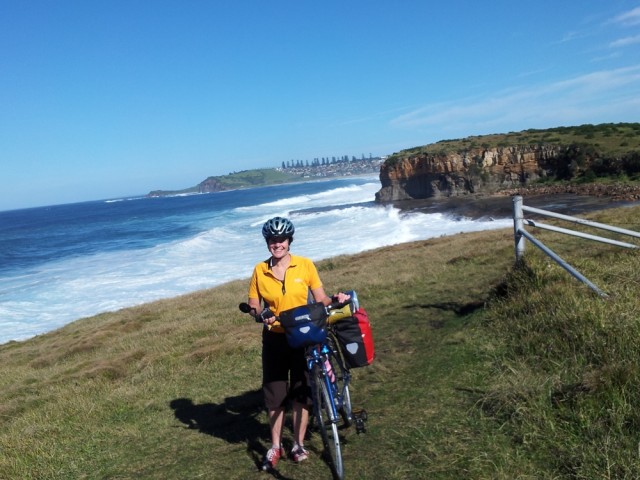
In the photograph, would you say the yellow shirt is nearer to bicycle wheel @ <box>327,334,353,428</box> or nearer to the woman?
the woman

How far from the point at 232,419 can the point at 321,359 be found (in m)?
2.31

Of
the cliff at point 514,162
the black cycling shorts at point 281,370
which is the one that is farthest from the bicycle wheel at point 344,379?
the cliff at point 514,162

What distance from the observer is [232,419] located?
596 cm

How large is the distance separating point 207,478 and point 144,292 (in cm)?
2849

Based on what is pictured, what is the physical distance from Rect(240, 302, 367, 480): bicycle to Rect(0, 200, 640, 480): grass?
295 mm

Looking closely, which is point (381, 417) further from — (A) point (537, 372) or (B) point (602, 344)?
(B) point (602, 344)

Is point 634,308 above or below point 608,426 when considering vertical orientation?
above

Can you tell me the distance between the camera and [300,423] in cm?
457

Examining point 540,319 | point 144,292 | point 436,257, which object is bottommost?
point 144,292

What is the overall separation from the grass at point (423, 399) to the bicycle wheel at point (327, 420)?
208 mm

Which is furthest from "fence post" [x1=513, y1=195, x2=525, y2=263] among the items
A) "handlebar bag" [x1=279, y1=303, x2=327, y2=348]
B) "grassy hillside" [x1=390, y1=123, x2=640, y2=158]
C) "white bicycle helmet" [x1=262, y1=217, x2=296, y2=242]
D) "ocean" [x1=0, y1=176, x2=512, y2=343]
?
"grassy hillside" [x1=390, y1=123, x2=640, y2=158]

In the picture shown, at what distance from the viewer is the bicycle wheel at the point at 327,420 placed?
13.2 ft

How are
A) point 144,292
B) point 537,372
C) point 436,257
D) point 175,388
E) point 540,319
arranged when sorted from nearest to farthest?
point 537,372, point 540,319, point 175,388, point 436,257, point 144,292

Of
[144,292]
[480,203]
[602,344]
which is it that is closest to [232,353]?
[602,344]
